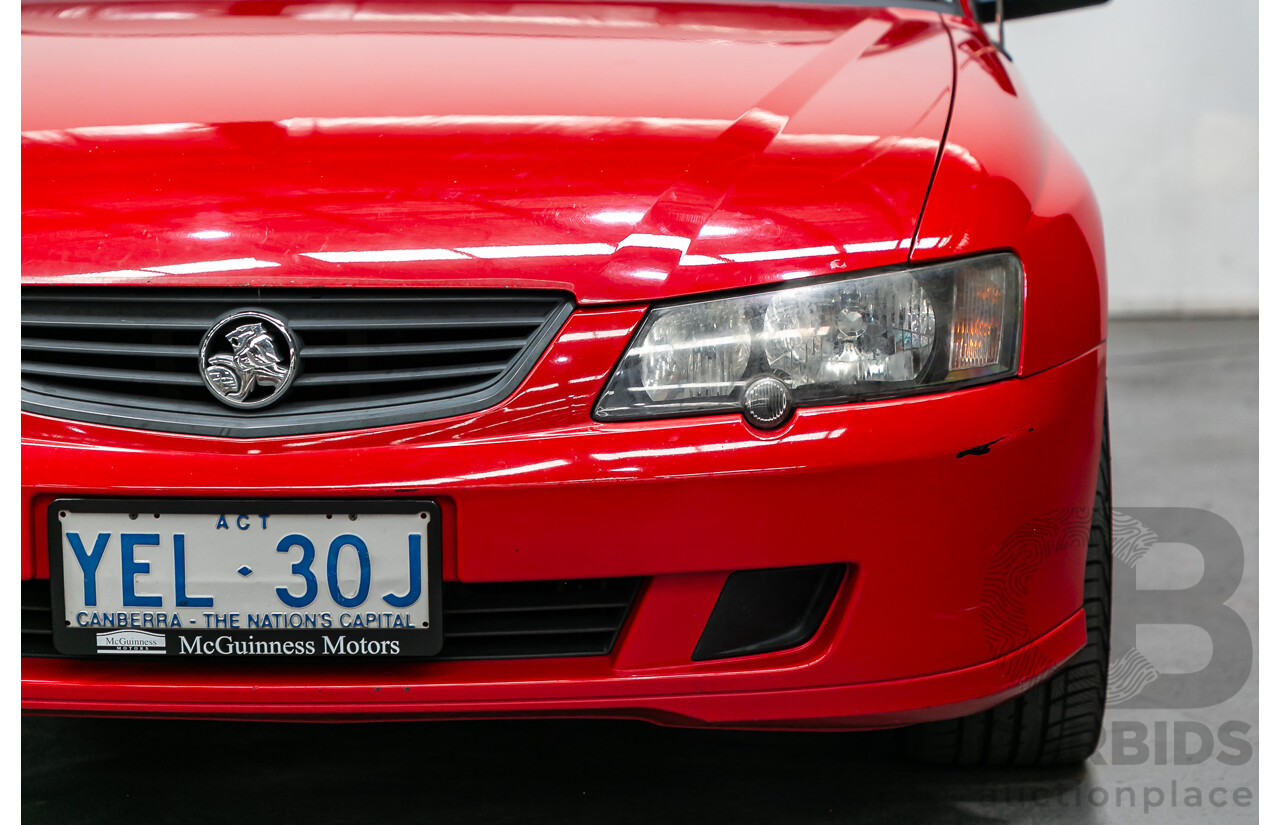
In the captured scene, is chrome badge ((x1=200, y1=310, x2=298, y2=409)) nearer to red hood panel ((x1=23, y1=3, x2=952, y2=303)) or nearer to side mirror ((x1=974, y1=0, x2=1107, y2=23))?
red hood panel ((x1=23, y1=3, x2=952, y2=303))

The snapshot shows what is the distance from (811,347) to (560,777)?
797mm

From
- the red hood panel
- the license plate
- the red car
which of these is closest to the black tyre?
the red car

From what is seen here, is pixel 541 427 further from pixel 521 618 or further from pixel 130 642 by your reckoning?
pixel 130 642

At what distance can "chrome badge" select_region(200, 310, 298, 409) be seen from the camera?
1.40 meters

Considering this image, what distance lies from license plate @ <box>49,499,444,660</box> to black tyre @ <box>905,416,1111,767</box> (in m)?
0.80

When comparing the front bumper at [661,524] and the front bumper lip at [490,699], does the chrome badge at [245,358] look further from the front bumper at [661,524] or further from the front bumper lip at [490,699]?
the front bumper lip at [490,699]

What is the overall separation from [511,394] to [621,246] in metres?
0.19

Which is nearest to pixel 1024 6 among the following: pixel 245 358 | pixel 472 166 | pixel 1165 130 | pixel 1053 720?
pixel 1053 720

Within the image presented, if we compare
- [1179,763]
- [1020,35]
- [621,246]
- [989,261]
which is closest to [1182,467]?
Answer: [1179,763]

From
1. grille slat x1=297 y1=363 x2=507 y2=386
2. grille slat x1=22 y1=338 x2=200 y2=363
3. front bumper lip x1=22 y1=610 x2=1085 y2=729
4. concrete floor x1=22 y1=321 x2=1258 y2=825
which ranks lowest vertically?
concrete floor x1=22 y1=321 x2=1258 y2=825

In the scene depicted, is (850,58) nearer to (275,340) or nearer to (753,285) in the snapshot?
(753,285)

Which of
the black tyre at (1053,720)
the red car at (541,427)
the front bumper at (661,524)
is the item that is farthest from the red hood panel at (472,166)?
the black tyre at (1053,720)

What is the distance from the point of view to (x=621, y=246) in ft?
4.67

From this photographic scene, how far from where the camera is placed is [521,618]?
1.47m
